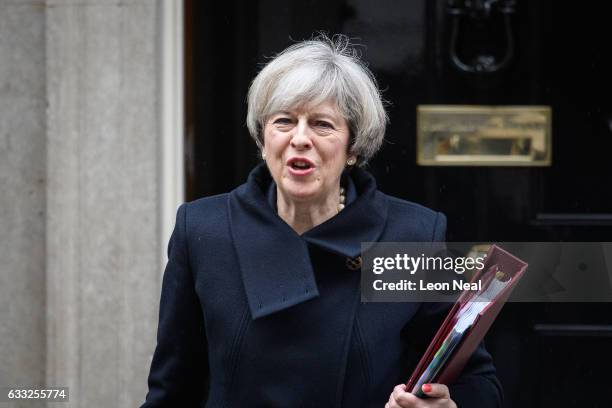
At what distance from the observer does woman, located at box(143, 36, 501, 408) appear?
2082 mm

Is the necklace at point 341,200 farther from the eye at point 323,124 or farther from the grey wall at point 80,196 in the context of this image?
the grey wall at point 80,196

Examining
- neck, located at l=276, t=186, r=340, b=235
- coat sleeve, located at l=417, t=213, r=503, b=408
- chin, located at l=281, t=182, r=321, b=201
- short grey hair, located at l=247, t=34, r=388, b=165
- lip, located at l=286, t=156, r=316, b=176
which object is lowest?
coat sleeve, located at l=417, t=213, r=503, b=408

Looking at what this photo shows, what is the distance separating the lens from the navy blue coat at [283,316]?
2.07 meters

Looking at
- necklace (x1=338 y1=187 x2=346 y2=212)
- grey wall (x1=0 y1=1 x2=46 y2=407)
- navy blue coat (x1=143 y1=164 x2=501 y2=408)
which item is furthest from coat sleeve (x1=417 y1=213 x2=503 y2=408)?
grey wall (x1=0 y1=1 x2=46 y2=407)

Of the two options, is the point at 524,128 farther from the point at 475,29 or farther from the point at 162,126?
the point at 162,126

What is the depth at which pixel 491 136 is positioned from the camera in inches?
134

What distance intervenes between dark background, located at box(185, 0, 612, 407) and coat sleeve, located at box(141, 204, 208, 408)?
4.14 feet

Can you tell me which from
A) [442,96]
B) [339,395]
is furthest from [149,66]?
[339,395]

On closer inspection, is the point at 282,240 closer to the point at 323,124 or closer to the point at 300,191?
the point at 300,191

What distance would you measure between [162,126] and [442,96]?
1088mm

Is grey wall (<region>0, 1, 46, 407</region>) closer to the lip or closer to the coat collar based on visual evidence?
the coat collar

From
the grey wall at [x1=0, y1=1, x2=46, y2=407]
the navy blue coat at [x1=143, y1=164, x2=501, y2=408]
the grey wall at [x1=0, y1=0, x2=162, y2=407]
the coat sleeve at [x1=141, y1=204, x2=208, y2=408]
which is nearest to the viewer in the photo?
the navy blue coat at [x1=143, y1=164, x2=501, y2=408]

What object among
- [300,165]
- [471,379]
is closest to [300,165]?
[300,165]

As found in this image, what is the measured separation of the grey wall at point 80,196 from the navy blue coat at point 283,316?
41.4 inches
